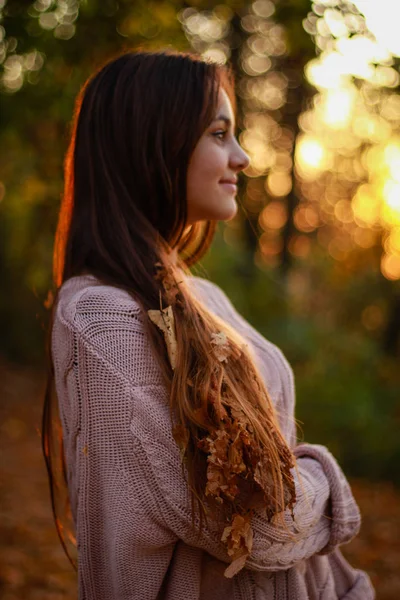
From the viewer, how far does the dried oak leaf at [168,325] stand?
1.71 m

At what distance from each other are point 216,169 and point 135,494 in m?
1.04

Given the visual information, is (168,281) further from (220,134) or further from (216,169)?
(220,134)

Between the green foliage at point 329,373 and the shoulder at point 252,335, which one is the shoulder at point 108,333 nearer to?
the shoulder at point 252,335

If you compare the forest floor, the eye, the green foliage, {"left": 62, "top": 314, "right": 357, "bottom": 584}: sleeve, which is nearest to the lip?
the eye

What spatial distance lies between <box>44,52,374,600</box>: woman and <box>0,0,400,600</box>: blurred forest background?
0.69m

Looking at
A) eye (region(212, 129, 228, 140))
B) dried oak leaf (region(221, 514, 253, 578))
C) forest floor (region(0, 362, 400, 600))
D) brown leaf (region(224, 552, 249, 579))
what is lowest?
forest floor (region(0, 362, 400, 600))

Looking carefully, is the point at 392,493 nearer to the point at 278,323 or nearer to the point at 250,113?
the point at 278,323

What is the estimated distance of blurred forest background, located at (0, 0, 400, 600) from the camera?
3.15 metres

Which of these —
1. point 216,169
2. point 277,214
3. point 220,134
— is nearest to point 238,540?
point 216,169

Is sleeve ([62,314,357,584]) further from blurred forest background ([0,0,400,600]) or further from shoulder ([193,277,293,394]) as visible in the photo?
blurred forest background ([0,0,400,600])

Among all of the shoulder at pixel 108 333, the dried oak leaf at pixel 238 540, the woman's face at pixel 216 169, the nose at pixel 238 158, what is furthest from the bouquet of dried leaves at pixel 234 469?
the nose at pixel 238 158

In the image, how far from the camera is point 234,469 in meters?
1.55

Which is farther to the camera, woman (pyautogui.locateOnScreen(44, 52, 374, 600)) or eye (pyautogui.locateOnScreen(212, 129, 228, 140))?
eye (pyautogui.locateOnScreen(212, 129, 228, 140))

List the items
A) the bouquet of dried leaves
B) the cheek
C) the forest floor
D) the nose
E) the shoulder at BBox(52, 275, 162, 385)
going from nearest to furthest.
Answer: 1. the bouquet of dried leaves
2. the shoulder at BBox(52, 275, 162, 385)
3. the cheek
4. the nose
5. the forest floor
